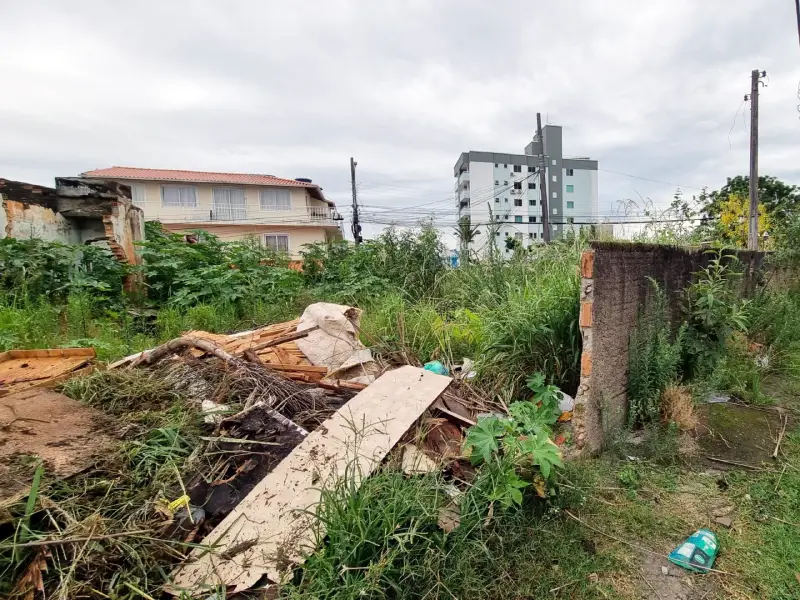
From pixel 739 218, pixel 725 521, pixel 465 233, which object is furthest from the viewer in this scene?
pixel 739 218

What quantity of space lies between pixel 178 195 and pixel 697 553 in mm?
31056

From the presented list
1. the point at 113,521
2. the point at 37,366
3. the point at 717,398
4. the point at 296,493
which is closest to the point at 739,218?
the point at 717,398

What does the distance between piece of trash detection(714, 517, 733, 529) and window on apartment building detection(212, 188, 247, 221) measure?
29.7 m

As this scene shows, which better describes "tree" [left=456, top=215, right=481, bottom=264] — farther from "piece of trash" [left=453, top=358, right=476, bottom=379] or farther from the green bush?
the green bush

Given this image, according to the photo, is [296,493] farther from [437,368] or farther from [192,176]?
[192,176]

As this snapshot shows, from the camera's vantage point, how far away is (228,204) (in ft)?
91.7

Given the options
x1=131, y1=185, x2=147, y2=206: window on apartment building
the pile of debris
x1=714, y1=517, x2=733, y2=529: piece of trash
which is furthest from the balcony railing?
x1=714, y1=517, x2=733, y2=529: piece of trash

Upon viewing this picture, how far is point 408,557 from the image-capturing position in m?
1.72

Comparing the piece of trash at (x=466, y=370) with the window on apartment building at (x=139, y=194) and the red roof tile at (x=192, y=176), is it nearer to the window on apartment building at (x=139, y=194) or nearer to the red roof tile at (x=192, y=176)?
the red roof tile at (x=192, y=176)

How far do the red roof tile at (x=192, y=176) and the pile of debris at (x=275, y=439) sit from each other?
2710 centimetres

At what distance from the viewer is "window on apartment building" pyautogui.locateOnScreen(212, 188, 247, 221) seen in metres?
27.6

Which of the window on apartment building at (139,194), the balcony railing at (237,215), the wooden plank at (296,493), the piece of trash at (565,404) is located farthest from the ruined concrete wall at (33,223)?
the window on apartment building at (139,194)

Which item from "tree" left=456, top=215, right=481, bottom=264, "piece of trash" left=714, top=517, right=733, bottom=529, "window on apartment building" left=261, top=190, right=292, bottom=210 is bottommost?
"piece of trash" left=714, top=517, right=733, bottom=529

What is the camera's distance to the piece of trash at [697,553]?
1902 mm
